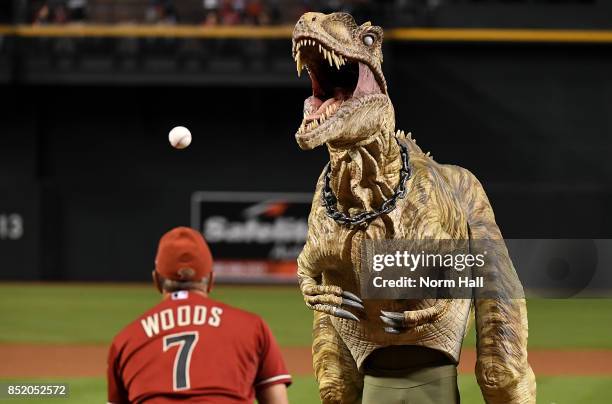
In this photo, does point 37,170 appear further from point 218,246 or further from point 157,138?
point 218,246

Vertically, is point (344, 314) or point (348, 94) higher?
point (348, 94)

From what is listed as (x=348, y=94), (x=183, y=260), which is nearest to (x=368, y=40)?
(x=348, y=94)

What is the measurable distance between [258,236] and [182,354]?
57.4 ft

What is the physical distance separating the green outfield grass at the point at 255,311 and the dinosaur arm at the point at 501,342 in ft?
14.2

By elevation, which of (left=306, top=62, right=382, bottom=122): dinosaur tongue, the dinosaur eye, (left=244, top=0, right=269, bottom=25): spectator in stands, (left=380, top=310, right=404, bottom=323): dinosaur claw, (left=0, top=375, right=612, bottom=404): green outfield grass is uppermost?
(left=244, top=0, right=269, bottom=25): spectator in stands

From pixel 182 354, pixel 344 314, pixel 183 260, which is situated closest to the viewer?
pixel 182 354

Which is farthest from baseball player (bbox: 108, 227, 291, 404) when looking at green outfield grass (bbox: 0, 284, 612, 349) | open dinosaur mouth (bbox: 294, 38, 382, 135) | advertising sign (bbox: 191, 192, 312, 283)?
advertising sign (bbox: 191, 192, 312, 283)

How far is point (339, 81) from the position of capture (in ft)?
15.8

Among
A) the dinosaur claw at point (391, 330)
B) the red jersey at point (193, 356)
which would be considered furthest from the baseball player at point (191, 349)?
the dinosaur claw at point (391, 330)

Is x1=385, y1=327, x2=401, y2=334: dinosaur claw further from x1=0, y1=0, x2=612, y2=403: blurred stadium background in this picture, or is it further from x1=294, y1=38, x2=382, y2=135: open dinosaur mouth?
x1=0, y1=0, x2=612, y2=403: blurred stadium background

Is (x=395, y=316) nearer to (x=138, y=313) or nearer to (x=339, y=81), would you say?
(x=339, y=81)

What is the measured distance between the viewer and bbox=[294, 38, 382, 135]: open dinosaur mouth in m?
4.43

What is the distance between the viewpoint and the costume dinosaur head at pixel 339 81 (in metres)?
4.39

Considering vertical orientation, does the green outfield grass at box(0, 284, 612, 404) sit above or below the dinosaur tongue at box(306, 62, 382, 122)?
below
